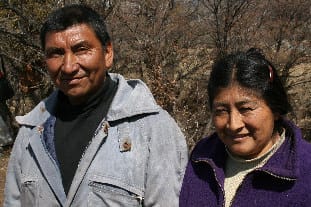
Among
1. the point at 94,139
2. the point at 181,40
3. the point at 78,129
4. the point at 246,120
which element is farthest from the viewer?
the point at 181,40

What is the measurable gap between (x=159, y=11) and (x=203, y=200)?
7.33 metres

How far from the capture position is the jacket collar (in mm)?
2232

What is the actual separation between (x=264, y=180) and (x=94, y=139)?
0.72m

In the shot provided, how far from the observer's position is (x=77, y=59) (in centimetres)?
225

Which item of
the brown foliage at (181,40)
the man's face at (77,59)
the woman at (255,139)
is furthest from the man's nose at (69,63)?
the brown foliage at (181,40)

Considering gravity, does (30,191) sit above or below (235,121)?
below

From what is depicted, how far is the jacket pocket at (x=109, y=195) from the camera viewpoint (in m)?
2.17

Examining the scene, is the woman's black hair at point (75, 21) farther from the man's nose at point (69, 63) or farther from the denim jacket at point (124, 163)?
the denim jacket at point (124, 163)

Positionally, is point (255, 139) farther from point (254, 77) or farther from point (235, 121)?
point (254, 77)

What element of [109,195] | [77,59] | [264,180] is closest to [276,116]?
[264,180]

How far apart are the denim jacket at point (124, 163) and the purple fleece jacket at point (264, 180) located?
0.28 ft

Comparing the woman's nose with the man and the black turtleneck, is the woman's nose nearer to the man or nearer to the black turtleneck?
the man

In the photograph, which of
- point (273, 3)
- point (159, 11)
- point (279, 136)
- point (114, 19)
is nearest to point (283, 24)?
point (273, 3)

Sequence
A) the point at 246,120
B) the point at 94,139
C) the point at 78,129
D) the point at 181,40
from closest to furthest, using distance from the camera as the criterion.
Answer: the point at 246,120 → the point at 94,139 → the point at 78,129 → the point at 181,40
